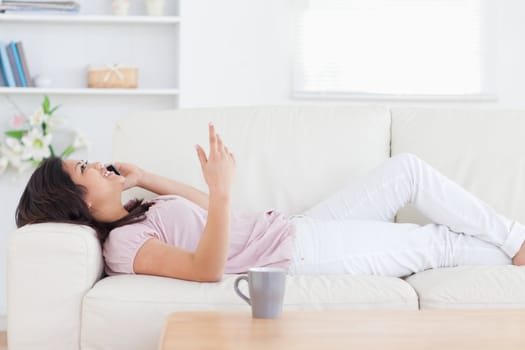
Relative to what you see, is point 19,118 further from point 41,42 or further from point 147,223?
point 147,223

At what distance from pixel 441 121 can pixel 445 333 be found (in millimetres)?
1467

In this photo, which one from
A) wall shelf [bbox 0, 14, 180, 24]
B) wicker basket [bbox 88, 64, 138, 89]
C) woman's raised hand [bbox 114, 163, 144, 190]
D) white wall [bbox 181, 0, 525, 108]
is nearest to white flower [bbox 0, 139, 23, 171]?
wicker basket [bbox 88, 64, 138, 89]

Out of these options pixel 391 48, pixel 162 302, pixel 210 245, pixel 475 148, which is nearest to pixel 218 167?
pixel 210 245

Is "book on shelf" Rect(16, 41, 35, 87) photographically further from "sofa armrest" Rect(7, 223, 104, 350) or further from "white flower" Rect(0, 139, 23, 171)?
"sofa armrest" Rect(7, 223, 104, 350)

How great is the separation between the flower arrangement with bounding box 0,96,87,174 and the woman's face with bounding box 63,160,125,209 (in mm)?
1651

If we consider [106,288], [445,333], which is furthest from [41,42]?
[445,333]

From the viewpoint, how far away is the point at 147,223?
90.0 inches

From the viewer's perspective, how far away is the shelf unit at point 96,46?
13.3 ft

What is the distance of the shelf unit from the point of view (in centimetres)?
405

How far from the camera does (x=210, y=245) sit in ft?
6.50

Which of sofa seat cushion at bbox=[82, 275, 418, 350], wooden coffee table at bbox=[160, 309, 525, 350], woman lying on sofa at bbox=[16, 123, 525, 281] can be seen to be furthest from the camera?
woman lying on sofa at bbox=[16, 123, 525, 281]

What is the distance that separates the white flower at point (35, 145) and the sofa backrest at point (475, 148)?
178 cm

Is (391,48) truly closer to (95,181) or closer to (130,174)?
(130,174)

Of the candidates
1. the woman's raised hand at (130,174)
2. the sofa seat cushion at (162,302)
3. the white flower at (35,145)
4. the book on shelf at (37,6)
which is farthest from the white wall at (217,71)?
the sofa seat cushion at (162,302)
